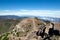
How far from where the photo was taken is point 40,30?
30000 mm

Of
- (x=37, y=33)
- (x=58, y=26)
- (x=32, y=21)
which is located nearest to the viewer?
(x=37, y=33)

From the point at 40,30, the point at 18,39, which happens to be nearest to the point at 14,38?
the point at 18,39

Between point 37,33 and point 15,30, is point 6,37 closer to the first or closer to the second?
point 15,30

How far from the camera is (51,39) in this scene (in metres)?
31.8

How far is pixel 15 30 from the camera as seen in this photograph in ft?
108

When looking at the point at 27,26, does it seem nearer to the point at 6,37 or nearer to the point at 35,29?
the point at 35,29

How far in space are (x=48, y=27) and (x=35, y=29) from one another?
3330 millimetres

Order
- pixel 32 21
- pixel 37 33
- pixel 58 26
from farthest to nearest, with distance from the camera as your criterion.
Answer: pixel 58 26
pixel 32 21
pixel 37 33

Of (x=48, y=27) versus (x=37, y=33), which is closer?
(x=37, y=33)

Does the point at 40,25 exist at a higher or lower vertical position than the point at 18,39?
higher

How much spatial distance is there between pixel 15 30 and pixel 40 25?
225 inches

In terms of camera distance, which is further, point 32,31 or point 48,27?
point 48,27

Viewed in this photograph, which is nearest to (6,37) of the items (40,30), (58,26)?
(40,30)

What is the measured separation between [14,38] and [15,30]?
90.2 inches
